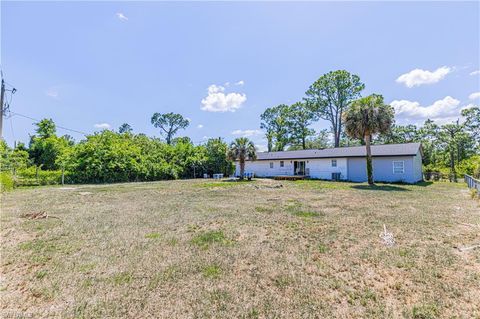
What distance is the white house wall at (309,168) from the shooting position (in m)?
20.9

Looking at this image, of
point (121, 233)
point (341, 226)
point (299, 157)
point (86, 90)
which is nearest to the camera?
point (121, 233)

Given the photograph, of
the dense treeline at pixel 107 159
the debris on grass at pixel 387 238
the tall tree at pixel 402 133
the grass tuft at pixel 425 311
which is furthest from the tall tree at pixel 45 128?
the tall tree at pixel 402 133

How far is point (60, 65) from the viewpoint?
48.6 ft

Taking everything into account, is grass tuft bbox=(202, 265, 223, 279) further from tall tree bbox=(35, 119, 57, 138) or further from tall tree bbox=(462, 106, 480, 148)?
tall tree bbox=(462, 106, 480, 148)

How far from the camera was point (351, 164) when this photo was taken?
2042 cm

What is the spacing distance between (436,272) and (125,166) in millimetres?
24247

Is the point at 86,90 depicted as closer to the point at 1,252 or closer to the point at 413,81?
the point at 1,252

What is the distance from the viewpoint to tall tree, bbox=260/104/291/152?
40.4 metres

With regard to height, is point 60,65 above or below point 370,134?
above

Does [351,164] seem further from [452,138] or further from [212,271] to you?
[452,138]

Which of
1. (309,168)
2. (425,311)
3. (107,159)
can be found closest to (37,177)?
(107,159)

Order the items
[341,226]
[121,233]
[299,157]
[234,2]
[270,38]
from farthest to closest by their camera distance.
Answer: [299,157] < [270,38] < [234,2] < [341,226] < [121,233]

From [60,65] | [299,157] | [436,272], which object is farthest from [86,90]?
[436,272]

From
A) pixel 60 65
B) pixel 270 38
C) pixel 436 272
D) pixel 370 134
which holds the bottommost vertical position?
pixel 436 272
